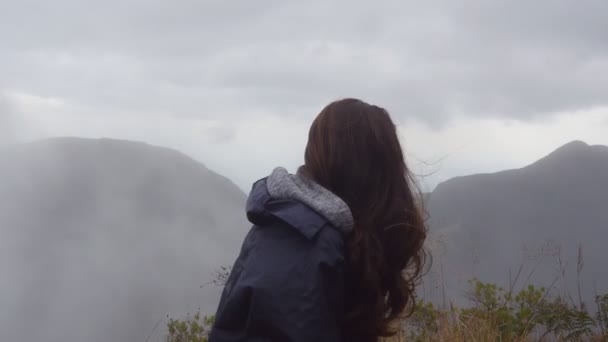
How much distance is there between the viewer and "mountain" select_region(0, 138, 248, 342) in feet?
51.4

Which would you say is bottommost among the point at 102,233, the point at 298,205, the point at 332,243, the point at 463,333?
the point at 463,333

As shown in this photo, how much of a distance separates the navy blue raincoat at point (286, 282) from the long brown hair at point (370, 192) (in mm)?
126

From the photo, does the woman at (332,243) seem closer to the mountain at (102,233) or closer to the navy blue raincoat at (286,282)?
the navy blue raincoat at (286,282)

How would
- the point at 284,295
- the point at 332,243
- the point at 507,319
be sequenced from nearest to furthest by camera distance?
the point at 284,295 → the point at 332,243 → the point at 507,319

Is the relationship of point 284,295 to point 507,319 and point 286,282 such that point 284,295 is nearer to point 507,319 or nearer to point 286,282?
point 286,282

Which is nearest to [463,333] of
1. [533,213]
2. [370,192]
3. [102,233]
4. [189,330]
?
[189,330]

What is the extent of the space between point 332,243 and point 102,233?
1682cm

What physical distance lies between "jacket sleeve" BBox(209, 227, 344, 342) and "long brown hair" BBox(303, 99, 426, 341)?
17 centimetres

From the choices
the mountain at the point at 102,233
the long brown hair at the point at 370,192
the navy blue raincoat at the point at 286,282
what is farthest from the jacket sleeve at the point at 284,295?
the mountain at the point at 102,233

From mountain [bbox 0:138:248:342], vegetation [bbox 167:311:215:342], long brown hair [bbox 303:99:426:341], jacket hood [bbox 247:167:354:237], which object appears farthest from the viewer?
mountain [bbox 0:138:248:342]

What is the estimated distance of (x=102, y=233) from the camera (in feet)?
60.8

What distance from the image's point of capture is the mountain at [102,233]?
51.4ft

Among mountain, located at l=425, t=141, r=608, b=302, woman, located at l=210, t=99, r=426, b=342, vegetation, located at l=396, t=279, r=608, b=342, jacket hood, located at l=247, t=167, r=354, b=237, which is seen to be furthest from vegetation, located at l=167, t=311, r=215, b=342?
jacket hood, located at l=247, t=167, r=354, b=237

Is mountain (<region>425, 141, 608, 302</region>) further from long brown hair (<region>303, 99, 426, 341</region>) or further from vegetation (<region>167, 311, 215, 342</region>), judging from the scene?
long brown hair (<region>303, 99, 426, 341</region>)
